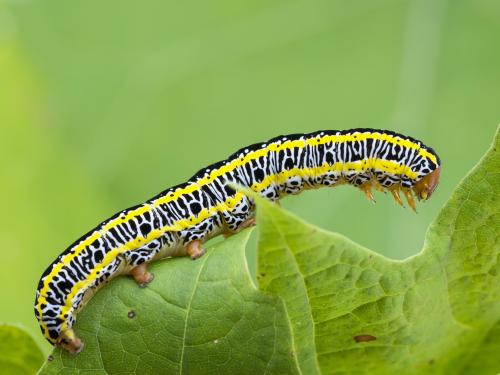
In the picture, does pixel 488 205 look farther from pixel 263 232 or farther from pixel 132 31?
pixel 132 31

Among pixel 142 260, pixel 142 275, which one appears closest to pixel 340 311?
pixel 142 275

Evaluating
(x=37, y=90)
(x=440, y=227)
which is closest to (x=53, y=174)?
(x=37, y=90)

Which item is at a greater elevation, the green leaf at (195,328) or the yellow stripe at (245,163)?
the yellow stripe at (245,163)

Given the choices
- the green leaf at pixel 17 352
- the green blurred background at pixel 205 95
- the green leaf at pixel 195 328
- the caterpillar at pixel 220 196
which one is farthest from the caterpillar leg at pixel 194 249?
the green blurred background at pixel 205 95

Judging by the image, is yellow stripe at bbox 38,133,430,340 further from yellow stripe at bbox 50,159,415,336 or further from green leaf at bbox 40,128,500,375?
green leaf at bbox 40,128,500,375

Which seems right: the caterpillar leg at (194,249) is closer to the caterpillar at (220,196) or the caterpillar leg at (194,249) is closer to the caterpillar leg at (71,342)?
the caterpillar at (220,196)

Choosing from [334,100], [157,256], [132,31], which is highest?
[132,31]
